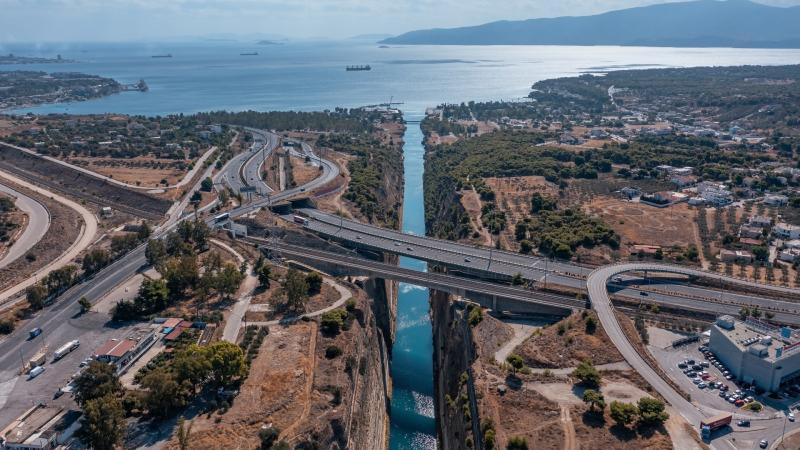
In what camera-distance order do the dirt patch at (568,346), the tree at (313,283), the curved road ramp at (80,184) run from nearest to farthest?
the dirt patch at (568,346), the tree at (313,283), the curved road ramp at (80,184)

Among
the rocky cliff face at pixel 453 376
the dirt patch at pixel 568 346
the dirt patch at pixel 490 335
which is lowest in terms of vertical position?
the rocky cliff face at pixel 453 376

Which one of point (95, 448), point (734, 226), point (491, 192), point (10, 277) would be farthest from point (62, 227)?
point (734, 226)

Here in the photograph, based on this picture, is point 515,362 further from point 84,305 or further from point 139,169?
point 139,169

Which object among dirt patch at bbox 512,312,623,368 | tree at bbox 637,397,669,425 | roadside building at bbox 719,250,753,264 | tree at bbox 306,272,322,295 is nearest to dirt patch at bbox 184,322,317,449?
tree at bbox 306,272,322,295

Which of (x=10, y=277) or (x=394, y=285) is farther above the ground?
(x=10, y=277)

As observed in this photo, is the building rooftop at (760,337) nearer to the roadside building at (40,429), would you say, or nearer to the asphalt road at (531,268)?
the asphalt road at (531,268)

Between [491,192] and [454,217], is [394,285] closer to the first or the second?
[454,217]

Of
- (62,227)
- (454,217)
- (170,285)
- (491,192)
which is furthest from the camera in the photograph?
(491,192)

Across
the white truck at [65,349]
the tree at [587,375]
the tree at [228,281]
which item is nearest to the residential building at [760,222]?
the tree at [587,375]
